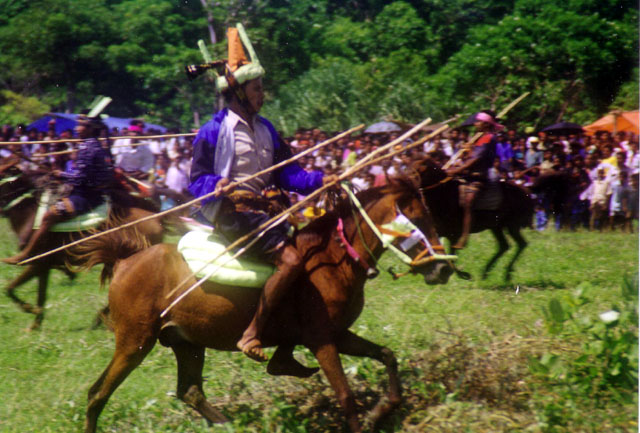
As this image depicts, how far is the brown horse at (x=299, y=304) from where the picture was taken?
5609mm

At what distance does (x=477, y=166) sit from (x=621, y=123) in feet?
37.4

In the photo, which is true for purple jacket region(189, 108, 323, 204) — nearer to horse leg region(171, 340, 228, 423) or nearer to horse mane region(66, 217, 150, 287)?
horse mane region(66, 217, 150, 287)

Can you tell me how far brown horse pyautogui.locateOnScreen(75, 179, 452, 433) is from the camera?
5.61m

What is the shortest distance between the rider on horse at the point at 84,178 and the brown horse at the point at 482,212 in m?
4.18

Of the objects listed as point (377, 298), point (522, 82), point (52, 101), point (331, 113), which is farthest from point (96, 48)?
point (377, 298)

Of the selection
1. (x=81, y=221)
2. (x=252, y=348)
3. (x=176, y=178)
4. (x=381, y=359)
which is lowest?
(x=176, y=178)

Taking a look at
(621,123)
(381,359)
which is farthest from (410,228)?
(621,123)

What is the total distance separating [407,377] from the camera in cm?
652

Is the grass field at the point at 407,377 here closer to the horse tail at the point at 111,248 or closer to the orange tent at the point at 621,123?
the horse tail at the point at 111,248

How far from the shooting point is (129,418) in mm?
6480

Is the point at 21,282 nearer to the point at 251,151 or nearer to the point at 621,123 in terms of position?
the point at 251,151

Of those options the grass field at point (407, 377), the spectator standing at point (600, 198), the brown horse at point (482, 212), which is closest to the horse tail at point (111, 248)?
the grass field at point (407, 377)

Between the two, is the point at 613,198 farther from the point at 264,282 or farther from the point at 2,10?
the point at 2,10

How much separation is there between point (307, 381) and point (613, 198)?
11080 mm
